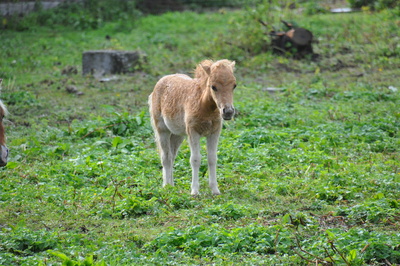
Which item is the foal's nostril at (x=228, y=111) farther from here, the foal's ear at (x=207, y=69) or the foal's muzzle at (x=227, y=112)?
the foal's ear at (x=207, y=69)

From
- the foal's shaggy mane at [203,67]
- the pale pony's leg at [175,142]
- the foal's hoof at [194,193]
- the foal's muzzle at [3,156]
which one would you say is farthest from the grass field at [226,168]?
the foal's shaggy mane at [203,67]

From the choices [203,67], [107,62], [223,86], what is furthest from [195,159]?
[107,62]

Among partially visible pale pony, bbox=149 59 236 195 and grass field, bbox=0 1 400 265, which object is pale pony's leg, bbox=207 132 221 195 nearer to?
partially visible pale pony, bbox=149 59 236 195

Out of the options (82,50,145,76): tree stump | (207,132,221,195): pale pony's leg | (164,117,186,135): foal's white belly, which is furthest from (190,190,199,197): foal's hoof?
(82,50,145,76): tree stump

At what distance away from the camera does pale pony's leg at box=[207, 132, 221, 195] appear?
7.43 metres

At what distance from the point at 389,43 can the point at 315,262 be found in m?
14.0

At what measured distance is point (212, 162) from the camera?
7480mm

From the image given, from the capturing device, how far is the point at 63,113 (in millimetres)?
12227

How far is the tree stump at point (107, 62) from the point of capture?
15.6 m

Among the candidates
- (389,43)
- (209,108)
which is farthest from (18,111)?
(389,43)

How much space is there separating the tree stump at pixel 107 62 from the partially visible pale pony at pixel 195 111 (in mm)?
7493

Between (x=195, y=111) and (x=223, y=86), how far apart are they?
2.00 feet

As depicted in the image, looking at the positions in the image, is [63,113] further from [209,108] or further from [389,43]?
[389,43]

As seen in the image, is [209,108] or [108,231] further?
[209,108]
